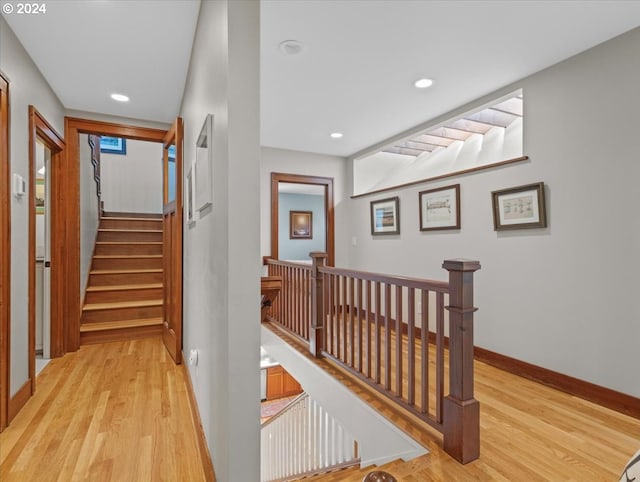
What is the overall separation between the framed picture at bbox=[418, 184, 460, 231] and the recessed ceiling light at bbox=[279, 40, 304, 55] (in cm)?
201

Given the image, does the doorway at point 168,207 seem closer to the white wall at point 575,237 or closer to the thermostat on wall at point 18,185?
the thermostat on wall at point 18,185

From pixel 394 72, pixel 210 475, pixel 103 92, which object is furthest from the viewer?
pixel 103 92

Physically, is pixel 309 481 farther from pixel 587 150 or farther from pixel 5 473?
pixel 587 150

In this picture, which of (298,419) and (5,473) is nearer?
(5,473)

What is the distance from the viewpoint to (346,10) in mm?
1865

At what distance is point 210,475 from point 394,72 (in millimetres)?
2787

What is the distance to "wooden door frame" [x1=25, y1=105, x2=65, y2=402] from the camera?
234cm

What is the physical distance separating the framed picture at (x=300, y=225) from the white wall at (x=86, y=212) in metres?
3.99

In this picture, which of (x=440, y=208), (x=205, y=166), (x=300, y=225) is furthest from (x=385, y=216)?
(x=300, y=225)

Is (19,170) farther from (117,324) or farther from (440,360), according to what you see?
(440,360)

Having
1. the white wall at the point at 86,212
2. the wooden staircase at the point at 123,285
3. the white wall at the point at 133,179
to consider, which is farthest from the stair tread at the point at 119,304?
the white wall at the point at 133,179

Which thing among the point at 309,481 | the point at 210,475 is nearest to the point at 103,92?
the point at 210,475

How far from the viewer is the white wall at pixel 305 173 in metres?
4.56

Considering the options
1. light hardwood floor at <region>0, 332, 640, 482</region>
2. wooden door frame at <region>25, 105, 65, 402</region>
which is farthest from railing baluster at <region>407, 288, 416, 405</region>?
wooden door frame at <region>25, 105, 65, 402</region>
